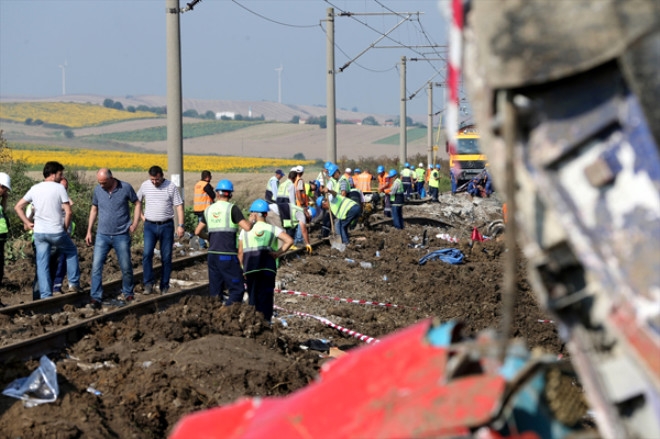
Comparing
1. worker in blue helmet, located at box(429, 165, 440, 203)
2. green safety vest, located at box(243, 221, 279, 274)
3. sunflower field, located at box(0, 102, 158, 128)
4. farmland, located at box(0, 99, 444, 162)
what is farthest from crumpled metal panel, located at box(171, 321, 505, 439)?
sunflower field, located at box(0, 102, 158, 128)

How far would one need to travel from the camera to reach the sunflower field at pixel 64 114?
443 ft

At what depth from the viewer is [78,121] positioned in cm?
13562

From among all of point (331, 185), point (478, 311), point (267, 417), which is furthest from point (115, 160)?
point (267, 417)

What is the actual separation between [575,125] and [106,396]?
6.07 metres

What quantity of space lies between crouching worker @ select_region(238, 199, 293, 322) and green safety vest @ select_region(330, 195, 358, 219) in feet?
34.0

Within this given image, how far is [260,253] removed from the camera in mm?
10273

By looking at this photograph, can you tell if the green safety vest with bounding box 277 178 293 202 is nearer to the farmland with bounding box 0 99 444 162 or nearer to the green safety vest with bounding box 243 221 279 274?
the green safety vest with bounding box 243 221 279 274

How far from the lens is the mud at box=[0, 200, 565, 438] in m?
6.96

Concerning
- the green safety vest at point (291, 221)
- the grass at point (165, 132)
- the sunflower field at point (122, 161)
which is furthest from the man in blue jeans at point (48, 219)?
the grass at point (165, 132)

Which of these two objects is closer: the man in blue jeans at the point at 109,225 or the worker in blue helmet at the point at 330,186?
the man in blue jeans at the point at 109,225

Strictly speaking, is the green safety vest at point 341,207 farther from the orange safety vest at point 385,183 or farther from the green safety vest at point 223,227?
the green safety vest at point 223,227

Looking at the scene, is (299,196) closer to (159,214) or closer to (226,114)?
(159,214)

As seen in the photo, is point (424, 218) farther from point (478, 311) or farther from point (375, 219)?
point (478, 311)

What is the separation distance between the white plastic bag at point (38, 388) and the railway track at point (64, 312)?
4.77ft
